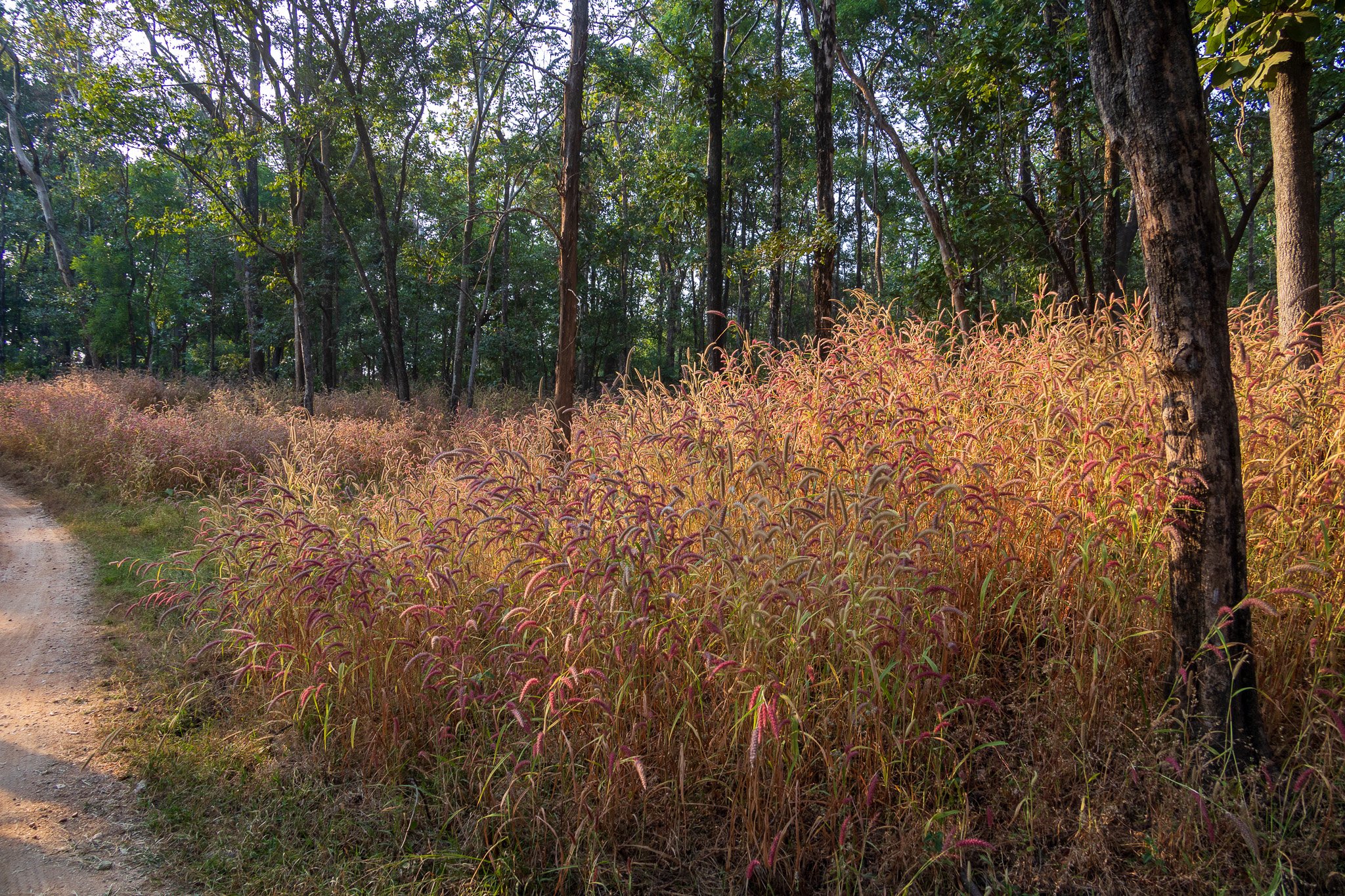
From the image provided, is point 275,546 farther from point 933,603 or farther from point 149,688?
point 933,603

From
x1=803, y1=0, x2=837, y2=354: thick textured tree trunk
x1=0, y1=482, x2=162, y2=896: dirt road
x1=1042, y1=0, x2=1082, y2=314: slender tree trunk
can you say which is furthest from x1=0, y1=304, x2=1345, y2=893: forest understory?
x1=1042, y1=0, x2=1082, y2=314: slender tree trunk

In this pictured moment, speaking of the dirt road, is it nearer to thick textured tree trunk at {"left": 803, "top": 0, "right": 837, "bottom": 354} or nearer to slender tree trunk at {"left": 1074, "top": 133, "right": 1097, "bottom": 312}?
thick textured tree trunk at {"left": 803, "top": 0, "right": 837, "bottom": 354}

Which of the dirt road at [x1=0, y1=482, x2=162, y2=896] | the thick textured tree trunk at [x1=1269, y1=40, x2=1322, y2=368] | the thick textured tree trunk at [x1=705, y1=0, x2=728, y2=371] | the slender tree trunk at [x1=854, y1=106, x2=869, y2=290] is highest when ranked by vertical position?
the slender tree trunk at [x1=854, y1=106, x2=869, y2=290]

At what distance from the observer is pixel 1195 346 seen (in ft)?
8.30

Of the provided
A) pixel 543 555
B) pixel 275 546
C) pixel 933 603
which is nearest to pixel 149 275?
pixel 275 546

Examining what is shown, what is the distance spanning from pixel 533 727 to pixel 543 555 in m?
0.99

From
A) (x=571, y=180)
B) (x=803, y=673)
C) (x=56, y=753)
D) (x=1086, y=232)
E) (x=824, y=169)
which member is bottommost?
(x=56, y=753)

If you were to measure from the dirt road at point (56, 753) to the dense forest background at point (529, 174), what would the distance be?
4.26 meters

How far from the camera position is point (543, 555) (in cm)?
378

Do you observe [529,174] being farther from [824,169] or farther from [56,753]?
[56,753]

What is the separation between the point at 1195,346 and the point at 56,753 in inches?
223

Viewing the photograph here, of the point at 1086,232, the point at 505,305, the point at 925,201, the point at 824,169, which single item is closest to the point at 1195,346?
the point at 925,201

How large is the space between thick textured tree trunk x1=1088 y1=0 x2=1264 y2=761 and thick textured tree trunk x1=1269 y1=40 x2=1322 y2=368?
281cm

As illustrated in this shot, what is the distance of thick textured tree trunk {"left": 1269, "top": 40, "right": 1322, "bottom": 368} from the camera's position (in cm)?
453
